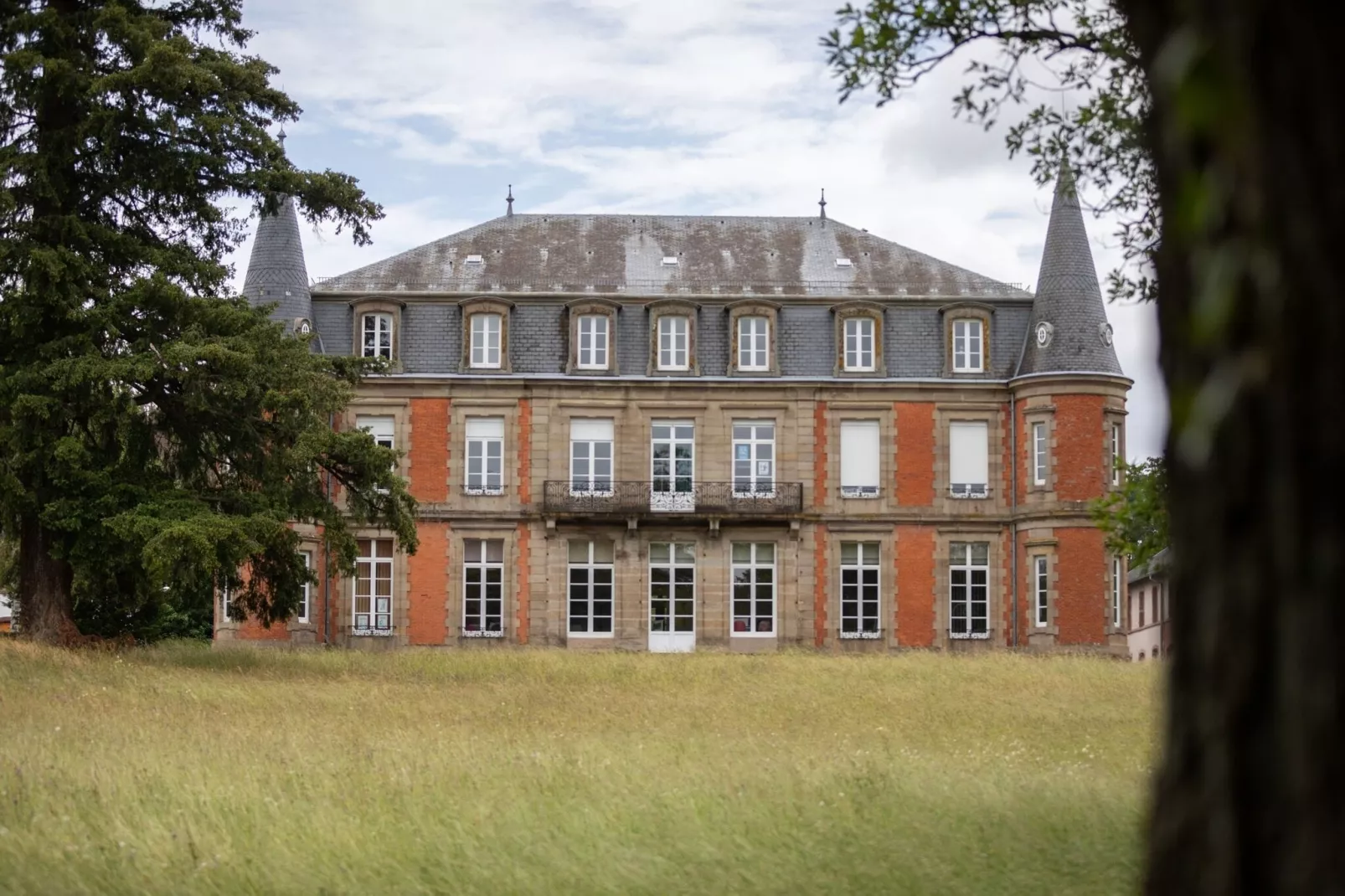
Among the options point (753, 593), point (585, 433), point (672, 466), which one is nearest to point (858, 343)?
point (672, 466)

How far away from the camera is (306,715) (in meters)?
17.6

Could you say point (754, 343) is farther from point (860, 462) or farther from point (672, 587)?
point (672, 587)

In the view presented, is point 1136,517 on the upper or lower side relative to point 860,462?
lower

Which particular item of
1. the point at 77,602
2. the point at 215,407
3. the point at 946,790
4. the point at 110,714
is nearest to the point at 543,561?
the point at 77,602

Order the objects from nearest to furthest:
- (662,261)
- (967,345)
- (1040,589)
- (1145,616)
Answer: (1040,589), (967,345), (662,261), (1145,616)

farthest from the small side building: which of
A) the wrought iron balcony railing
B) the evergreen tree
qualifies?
the evergreen tree

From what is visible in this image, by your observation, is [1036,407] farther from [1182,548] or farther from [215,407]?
[1182,548]

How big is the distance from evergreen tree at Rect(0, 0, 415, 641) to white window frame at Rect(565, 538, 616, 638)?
14769 millimetres

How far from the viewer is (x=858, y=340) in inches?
1612

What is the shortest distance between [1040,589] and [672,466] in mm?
8769

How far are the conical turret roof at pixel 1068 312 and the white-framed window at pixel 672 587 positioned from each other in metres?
8.86

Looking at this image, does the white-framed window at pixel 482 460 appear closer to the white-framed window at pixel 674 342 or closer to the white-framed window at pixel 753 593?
the white-framed window at pixel 674 342

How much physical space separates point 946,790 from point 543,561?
1159 inches

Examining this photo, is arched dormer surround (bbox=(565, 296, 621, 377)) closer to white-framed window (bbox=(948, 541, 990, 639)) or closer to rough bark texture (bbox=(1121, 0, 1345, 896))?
white-framed window (bbox=(948, 541, 990, 639))
